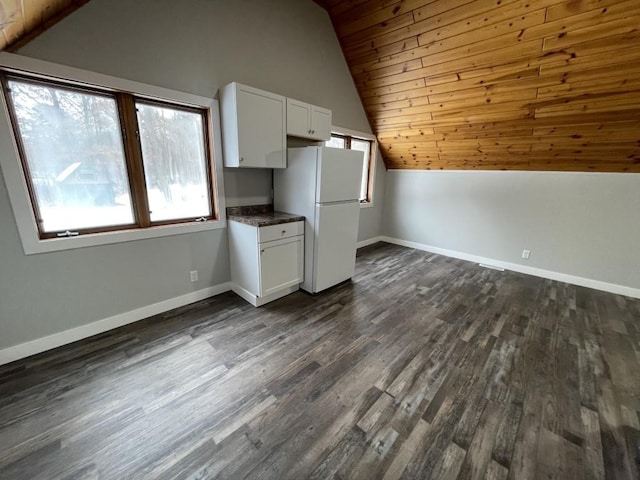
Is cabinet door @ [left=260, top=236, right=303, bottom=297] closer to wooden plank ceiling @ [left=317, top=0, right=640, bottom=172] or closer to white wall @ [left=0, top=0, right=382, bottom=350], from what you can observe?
white wall @ [left=0, top=0, right=382, bottom=350]

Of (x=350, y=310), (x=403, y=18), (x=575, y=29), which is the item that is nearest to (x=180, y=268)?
(x=350, y=310)

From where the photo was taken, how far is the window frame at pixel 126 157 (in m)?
1.64

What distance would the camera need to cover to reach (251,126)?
244cm

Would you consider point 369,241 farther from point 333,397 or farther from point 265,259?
point 333,397

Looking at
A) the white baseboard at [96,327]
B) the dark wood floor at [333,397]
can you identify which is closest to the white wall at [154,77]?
the white baseboard at [96,327]

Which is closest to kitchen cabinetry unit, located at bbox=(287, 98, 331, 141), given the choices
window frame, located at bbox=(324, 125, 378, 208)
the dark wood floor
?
window frame, located at bbox=(324, 125, 378, 208)

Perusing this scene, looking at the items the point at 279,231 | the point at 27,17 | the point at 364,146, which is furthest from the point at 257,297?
the point at 364,146

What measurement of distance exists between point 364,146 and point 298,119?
81.0 inches

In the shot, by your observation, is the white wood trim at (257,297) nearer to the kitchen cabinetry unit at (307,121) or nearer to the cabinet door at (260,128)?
the cabinet door at (260,128)

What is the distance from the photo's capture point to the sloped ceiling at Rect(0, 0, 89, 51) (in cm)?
111

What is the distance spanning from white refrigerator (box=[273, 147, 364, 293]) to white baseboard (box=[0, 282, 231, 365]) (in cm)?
119

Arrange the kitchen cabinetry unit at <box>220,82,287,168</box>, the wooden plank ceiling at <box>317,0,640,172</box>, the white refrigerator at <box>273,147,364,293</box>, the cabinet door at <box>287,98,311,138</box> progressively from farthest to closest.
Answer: the cabinet door at <box>287,98,311,138</box>
the white refrigerator at <box>273,147,364,293</box>
the kitchen cabinetry unit at <box>220,82,287,168</box>
the wooden plank ceiling at <box>317,0,640,172</box>

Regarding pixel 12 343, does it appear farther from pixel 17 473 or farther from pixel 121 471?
pixel 121 471

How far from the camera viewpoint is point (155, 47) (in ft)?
6.82
